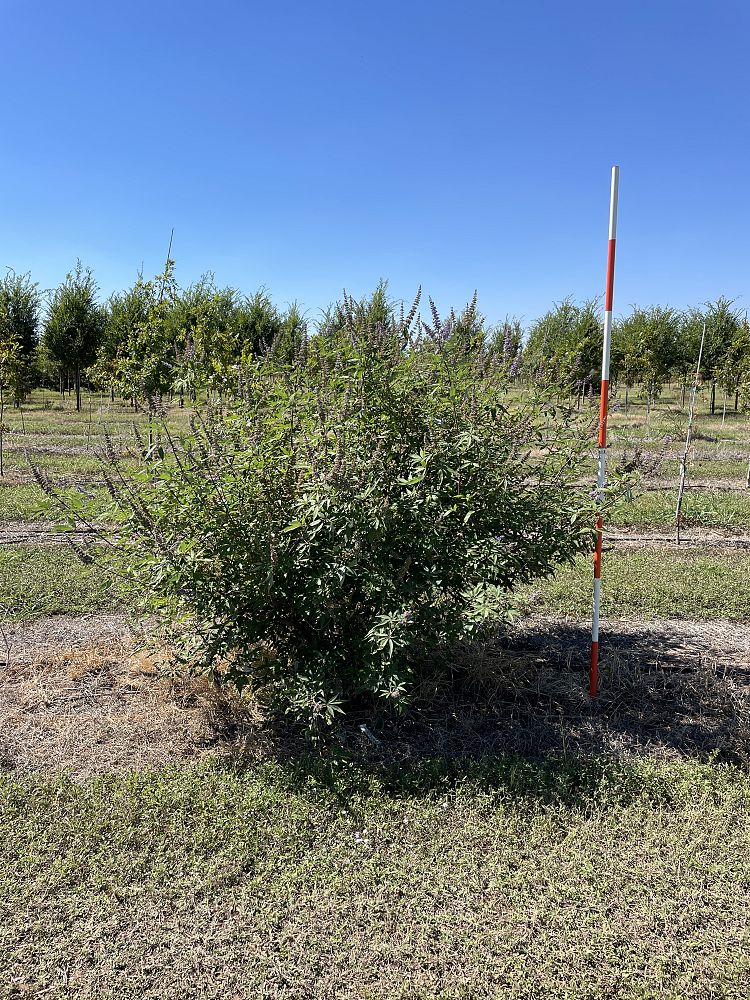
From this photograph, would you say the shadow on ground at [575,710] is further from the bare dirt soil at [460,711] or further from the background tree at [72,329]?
the background tree at [72,329]

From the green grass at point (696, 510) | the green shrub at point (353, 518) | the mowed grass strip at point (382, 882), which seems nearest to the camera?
the mowed grass strip at point (382, 882)

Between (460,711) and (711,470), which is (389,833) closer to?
(460,711)

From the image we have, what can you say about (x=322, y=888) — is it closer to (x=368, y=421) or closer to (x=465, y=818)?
(x=465, y=818)

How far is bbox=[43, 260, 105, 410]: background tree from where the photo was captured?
91.5 ft

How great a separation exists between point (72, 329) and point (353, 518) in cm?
2844

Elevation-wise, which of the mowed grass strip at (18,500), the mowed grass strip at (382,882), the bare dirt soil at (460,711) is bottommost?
the mowed grass strip at (382,882)

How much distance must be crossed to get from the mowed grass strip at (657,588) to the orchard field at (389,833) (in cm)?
71

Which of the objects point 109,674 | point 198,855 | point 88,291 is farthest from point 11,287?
point 198,855

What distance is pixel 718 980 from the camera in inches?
93.4

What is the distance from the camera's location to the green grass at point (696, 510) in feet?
30.4

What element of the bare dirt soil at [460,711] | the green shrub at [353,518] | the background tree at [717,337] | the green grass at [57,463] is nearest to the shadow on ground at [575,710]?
the bare dirt soil at [460,711]

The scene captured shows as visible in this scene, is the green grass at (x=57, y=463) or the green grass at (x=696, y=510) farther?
the green grass at (x=57, y=463)

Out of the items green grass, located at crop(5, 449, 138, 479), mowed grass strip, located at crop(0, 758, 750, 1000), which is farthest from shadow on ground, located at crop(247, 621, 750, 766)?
green grass, located at crop(5, 449, 138, 479)

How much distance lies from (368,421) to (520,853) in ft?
6.97
